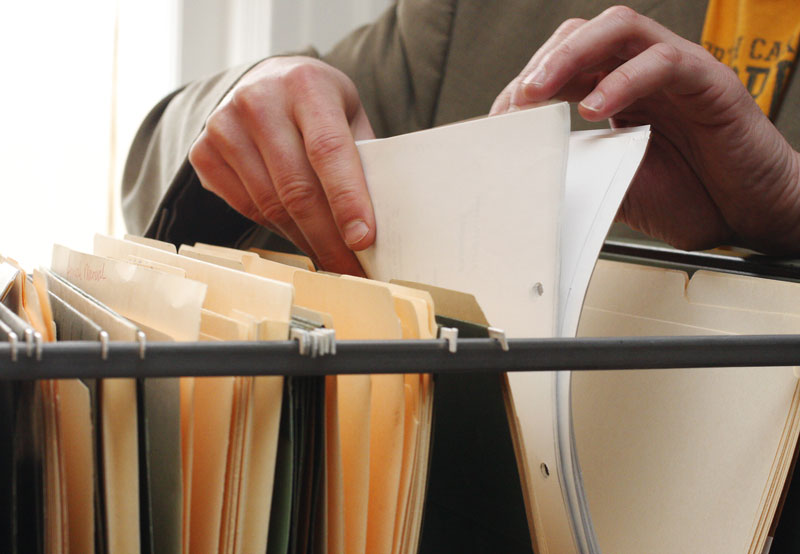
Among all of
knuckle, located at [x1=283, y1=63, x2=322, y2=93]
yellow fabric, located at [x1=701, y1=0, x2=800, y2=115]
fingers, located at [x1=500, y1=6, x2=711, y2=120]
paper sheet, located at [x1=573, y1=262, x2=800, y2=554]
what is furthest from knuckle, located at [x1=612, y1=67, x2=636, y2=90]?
yellow fabric, located at [x1=701, y1=0, x2=800, y2=115]

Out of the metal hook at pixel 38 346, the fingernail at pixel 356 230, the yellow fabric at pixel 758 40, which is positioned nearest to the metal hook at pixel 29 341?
the metal hook at pixel 38 346

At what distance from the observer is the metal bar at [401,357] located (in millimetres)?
198

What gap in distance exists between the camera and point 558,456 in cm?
29

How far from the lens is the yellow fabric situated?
654 millimetres

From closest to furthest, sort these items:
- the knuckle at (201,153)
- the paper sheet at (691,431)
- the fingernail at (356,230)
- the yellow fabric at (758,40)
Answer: the paper sheet at (691,431)
the fingernail at (356,230)
the knuckle at (201,153)
the yellow fabric at (758,40)

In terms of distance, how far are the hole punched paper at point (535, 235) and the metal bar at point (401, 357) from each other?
36 mm

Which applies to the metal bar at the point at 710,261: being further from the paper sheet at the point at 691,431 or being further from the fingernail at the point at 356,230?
the fingernail at the point at 356,230

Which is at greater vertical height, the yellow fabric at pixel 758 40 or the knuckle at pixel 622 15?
the yellow fabric at pixel 758 40

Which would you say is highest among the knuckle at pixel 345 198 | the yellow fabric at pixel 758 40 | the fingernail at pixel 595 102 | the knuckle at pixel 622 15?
the yellow fabric at pixel 758 40

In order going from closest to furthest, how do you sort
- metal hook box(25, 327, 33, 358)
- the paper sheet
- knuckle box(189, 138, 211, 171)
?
metal hook box(25, 327, 33, 358), the paper sheet, knuckle box(189, 138, 211, 171)

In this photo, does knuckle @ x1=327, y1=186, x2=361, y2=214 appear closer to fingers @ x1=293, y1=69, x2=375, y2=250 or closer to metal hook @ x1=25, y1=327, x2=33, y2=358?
fingers @ x1=293, y1=69, x2=375, y2=250

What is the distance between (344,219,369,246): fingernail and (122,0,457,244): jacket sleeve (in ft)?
0.74

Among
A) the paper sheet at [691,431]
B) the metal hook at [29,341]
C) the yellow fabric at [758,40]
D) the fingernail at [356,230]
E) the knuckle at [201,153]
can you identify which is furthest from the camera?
the yellow fabric at [758,40]

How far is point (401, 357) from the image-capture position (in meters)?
0.22
